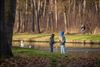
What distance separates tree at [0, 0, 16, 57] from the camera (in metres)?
22.7

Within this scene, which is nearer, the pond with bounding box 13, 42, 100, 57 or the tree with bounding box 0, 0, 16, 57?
the tree with bounding box 0, 0, 16, 57

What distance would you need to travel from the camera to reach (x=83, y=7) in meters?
77.2

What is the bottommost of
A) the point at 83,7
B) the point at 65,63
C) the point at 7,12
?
the point at 65,63

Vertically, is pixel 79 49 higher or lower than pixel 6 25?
lower

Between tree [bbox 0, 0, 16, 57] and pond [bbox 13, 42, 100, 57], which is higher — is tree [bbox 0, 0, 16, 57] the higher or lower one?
the higher one

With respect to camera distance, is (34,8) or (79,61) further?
(34,8)

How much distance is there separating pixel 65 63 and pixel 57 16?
57372mm

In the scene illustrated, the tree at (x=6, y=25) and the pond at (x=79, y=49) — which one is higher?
the tree at (x=6, y=25)

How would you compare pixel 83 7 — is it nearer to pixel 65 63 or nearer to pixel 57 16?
pixel 57 16

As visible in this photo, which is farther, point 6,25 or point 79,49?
point 79,49

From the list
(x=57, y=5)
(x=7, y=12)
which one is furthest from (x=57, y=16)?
(x=7, y=12)

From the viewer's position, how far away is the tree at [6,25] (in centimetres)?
2272

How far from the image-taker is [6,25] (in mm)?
22953

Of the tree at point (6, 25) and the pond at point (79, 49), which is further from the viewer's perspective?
the pond at point (79, 49)
